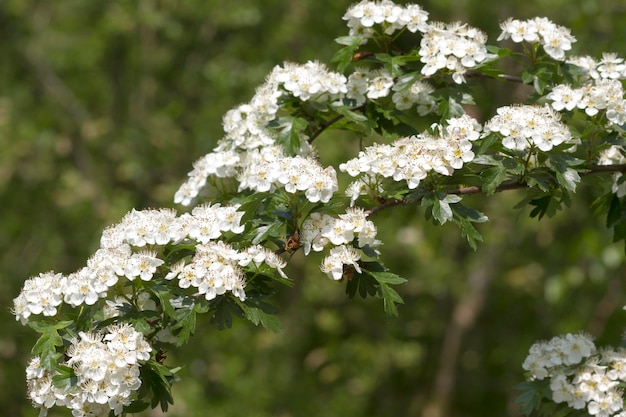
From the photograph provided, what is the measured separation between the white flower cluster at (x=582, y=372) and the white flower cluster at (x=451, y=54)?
0.79 metres

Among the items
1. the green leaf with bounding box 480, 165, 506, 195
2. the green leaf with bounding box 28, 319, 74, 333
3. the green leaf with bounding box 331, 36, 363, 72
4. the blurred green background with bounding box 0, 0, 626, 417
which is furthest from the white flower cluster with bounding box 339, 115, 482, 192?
the blurred green background with bounding box 0, 0, 626, 417

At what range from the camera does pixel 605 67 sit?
2.55 m

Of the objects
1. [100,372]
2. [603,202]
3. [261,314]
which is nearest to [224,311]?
[261,314]

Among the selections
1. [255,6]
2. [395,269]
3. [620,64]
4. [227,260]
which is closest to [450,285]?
[395,269]

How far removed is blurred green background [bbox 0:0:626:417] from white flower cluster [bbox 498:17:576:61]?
360cm

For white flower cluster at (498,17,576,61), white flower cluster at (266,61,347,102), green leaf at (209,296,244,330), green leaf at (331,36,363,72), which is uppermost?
green leaf at (331,36,363,72)

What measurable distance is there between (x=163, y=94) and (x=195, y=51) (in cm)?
45

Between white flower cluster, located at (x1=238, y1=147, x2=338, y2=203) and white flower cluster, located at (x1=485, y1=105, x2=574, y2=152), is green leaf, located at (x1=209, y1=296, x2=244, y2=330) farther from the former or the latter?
white flower cluster, located at (x1=485, y1=105, x2=574, y2=152)

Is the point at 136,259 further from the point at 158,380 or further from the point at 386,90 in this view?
the point at 386,90

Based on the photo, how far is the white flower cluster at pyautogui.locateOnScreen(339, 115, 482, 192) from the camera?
7.07 feet

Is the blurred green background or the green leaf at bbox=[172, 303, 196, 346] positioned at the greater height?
the blurred green background

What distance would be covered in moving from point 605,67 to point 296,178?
3.32 feet

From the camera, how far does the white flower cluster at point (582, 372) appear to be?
235 cm

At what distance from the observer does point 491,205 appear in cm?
645
